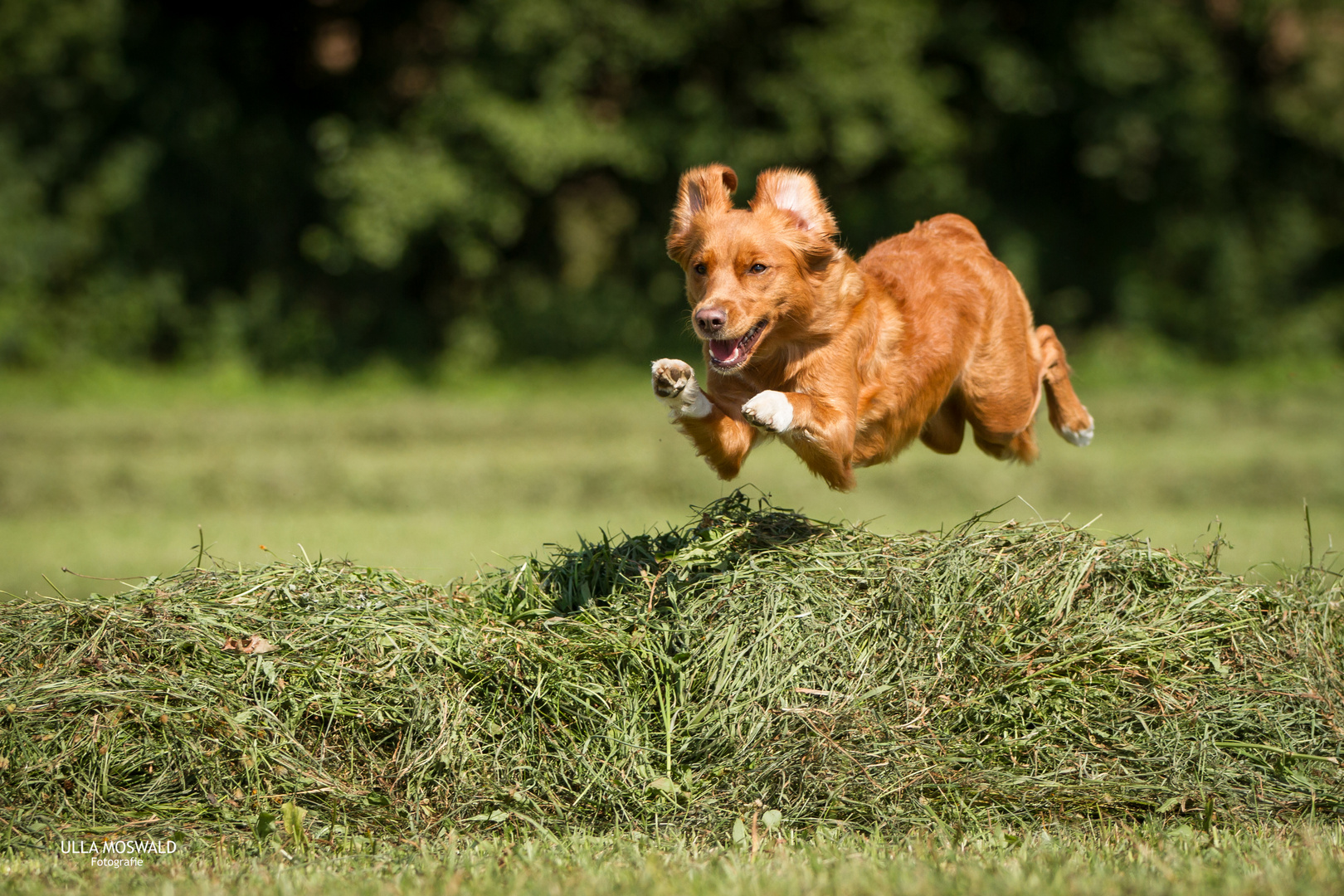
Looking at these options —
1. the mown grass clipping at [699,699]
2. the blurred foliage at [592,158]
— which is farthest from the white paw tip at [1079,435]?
the blurred foliage at [592,158]

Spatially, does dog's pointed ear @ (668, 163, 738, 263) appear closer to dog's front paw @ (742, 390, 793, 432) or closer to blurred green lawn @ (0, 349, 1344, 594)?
dog's front paw @ (742, 390, 793, 432)

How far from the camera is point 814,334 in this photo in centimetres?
484

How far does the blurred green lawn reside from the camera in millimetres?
9273

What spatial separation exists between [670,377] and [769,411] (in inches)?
15.4

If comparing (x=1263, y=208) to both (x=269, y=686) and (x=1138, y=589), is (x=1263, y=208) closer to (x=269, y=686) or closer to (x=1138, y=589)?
(x=1138, y=589)

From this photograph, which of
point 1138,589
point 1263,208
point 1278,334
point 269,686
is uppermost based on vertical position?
point 1263,208

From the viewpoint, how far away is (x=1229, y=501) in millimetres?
11359

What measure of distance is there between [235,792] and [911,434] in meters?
3.25

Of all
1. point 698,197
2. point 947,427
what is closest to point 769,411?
point 698,197

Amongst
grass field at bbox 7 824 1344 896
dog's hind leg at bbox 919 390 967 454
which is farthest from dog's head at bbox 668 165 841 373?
grass field at bbox 7 824 1344 896

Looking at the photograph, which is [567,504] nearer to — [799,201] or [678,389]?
[799,201]

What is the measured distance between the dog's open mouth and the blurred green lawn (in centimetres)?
281

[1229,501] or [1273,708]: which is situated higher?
[1229,501]

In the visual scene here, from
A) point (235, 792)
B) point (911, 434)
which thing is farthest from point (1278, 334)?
point (235, 792)
